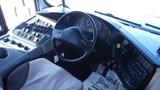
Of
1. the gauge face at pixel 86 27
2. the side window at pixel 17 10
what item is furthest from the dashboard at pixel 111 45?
the side window at pixel 17 10

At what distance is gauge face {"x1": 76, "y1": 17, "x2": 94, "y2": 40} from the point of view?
1.69 meters

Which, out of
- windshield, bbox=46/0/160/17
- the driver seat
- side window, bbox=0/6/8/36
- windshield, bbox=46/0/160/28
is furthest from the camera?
side window, bbox=0/6/8/36

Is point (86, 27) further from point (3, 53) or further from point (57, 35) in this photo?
point (3, 53)

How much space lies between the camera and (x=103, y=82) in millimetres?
2002

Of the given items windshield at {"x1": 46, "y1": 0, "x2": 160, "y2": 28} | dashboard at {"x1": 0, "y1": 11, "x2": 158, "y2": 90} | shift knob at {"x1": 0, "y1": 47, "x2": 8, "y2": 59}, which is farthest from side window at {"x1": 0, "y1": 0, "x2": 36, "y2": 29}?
shift knob at {"x1": 0, "y1": 47, "x2": 8, "y2": 59}

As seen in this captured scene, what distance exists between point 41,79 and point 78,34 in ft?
1.27

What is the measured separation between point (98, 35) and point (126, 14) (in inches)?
20.7

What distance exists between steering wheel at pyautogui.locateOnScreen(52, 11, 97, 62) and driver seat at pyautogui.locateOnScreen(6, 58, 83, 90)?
0.13m

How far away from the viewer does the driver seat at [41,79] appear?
1.52m

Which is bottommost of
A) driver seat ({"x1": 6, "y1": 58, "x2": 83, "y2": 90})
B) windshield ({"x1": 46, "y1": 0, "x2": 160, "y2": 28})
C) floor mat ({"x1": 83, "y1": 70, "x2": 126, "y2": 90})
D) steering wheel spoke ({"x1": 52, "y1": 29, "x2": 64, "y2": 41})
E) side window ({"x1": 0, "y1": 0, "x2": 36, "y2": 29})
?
floor mat ({"x1": 83, "y1": 70, "x2": 126, "y2": 90})

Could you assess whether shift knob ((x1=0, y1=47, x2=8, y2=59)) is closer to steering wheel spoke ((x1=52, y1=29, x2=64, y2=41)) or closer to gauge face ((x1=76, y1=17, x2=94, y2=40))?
steering wheel spoke ((x1=52, y1=29, x2=64, y2=41))

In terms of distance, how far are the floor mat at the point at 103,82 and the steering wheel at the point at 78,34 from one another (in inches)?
15.5

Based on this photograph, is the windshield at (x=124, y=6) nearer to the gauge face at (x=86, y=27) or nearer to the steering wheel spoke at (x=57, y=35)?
the gauge face at (x=86, y=27)

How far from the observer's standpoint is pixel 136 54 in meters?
1.64
